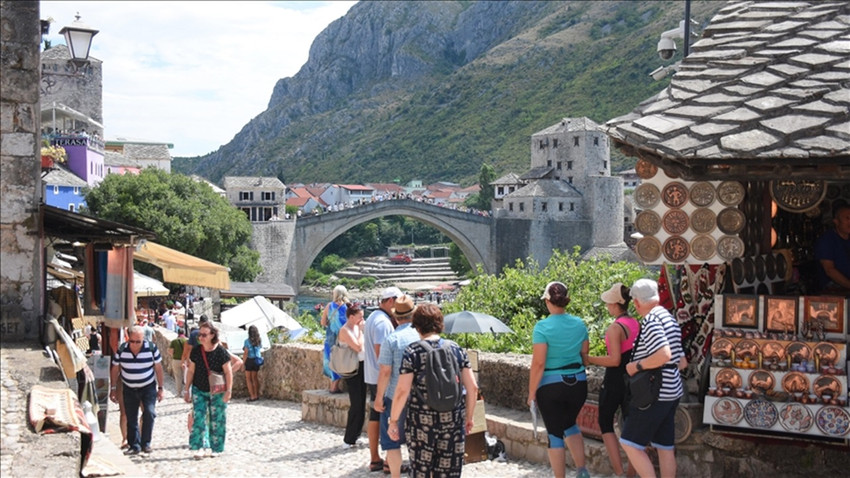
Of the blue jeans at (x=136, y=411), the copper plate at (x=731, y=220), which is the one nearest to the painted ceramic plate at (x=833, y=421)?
the copper plate at (x=731, y=220)

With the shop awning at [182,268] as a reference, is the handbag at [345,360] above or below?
below

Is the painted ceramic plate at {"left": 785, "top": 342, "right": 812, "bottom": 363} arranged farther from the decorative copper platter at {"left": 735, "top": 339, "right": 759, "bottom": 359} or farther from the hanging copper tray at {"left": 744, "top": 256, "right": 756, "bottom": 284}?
the hanging copper tray at {"left": 744, "top": 256, "right": 756, "bottom": 284}

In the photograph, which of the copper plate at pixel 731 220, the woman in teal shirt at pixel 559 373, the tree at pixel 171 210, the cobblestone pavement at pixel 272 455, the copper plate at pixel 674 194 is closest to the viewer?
the woman in teal shirt at pixel 559 373

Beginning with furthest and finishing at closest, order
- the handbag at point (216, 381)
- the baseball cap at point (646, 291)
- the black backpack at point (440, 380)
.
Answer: the handbag at point (216, 381) → the baseball cap at point (646, 291) → the black backpack at point (440, 380)

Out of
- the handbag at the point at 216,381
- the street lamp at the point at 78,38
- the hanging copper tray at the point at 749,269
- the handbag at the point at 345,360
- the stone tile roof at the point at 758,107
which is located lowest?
the handbag at the point at 216,381

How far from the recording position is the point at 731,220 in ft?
19.4

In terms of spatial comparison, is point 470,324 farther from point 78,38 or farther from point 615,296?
point 78,38

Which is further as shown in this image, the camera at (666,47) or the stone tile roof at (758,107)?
the camera at (666,47)

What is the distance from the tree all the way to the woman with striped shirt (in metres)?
28.4

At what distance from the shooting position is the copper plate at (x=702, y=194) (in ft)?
19.6

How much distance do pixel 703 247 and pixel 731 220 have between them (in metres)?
0.24

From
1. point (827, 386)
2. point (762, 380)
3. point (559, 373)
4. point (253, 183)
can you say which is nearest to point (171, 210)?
point (253, 183)

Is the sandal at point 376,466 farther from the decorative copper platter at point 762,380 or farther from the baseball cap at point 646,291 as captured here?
the decorative copper platter at point 762,380

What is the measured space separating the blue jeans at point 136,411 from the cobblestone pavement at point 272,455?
0.14 meters
